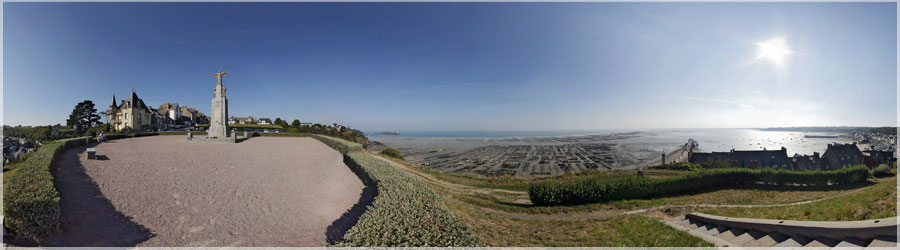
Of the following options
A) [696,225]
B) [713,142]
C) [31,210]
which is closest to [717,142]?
[713,142]

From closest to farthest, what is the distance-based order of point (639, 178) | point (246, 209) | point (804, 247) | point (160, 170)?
point (804, 247), point (246, 209), point (160, 170), point (639, 178)

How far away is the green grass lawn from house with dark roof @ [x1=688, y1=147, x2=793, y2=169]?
45.4 ft

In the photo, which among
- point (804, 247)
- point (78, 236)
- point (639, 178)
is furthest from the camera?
point (639, 178)

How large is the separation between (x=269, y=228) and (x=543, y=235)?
5137mm

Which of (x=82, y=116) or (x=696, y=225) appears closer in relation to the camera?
(x=696, y=225)

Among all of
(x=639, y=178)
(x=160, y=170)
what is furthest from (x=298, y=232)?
(x=639, y=178)

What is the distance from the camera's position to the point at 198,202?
18.6 ft

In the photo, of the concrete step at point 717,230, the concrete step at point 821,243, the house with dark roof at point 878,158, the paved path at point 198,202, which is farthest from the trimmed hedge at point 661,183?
the paved path at point 198,202

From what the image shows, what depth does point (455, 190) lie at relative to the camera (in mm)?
8953

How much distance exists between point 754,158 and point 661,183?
1164 centimetres

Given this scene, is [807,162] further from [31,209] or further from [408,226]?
[31,209]

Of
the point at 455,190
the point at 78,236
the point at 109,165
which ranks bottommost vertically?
the point at 455,190

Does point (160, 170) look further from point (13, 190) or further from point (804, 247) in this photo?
point (804, 247)

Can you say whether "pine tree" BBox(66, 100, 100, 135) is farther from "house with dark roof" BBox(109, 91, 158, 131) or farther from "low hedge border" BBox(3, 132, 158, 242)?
"low hedge border" BBox(3, 132, 158, 242)
